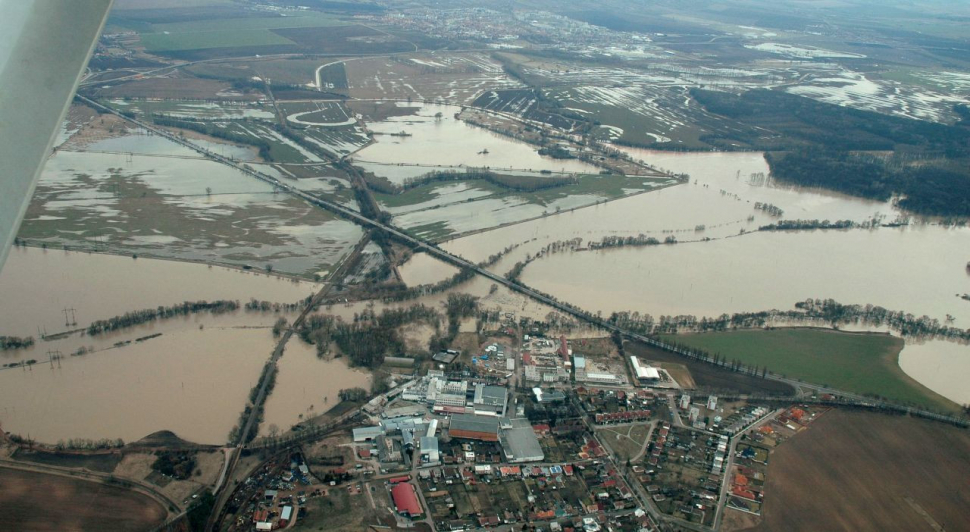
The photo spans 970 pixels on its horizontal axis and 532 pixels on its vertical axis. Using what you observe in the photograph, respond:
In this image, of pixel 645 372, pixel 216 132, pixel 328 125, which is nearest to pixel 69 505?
pixel 645 372

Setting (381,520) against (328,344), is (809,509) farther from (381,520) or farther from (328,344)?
(328,344)

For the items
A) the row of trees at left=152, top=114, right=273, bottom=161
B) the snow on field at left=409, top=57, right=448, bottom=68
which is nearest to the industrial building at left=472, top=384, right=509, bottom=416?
the row of trees at left=152, top=114, right=273, bottom=161

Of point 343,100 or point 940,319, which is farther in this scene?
point 343,100

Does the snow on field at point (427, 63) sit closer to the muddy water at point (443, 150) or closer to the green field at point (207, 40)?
the green field at point (207, 40)

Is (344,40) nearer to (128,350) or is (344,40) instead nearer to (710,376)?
(128,350)

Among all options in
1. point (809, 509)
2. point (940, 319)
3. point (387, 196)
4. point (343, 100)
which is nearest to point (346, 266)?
point (387, 196)

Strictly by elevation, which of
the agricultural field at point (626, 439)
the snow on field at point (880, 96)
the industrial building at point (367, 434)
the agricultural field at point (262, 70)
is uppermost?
the snow on field at point (880, 96)

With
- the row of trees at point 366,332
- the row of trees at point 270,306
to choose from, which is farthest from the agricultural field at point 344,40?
the row of trees at point 366,332
